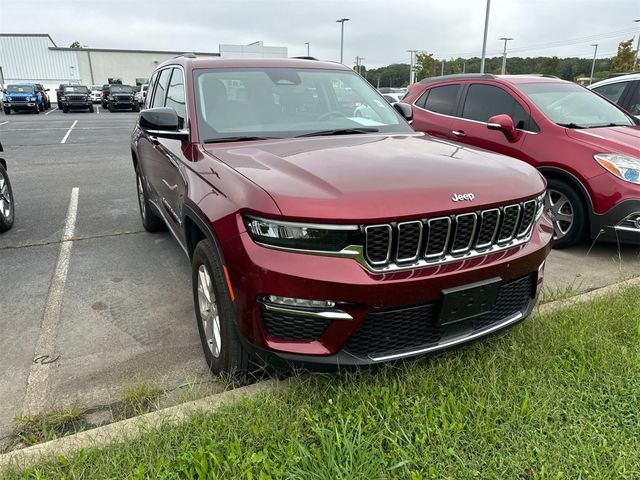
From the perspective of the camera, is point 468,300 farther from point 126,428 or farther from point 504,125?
point 504,125

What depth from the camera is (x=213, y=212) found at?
97.0 inches

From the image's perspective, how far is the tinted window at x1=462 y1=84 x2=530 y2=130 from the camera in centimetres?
555

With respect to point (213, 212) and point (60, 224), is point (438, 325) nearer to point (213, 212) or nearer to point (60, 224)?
point (213, 212)

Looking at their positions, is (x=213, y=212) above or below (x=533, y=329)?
above

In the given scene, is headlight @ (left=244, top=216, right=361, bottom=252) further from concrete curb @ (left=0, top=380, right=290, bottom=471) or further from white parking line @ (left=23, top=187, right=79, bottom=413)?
white parking line @ (left=23, top=187, right=79, bottom=413)

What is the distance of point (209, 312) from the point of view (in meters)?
2.75

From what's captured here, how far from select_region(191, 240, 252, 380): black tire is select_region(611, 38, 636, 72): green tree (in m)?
49.7

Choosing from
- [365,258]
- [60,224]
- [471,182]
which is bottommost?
[60,224]

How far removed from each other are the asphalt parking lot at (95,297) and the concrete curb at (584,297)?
0.87 feet

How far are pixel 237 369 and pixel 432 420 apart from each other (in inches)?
39.4

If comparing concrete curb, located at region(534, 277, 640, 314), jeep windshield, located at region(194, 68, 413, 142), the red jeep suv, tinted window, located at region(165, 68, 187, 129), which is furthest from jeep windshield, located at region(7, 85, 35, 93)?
concrete curb, located at region(534, 277, 640, 314)

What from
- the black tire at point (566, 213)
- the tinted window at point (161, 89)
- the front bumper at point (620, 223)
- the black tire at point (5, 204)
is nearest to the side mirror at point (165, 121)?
the tinted window at point (161, 89)

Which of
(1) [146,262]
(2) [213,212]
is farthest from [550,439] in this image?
(1) [146,262]

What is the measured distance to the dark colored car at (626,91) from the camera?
7.34m
